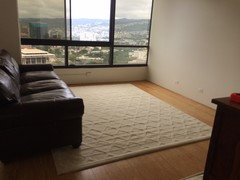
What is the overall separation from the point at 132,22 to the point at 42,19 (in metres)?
2.22

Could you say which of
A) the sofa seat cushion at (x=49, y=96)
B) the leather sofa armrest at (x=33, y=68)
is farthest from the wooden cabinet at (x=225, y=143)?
the leather sofa armrest at (x=33, y=68)

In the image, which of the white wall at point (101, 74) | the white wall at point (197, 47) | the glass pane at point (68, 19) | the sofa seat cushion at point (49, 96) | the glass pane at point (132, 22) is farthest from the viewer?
the glass pane at point (132, 22)

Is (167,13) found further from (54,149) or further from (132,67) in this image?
(54,149)

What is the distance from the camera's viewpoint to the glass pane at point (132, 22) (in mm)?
5176

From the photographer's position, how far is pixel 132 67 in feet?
18.2

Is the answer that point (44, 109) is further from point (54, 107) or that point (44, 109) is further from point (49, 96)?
point (49, 96)

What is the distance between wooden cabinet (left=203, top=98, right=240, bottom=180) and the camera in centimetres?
137

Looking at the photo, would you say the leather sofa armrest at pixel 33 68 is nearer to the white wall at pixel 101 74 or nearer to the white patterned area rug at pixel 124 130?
the white patterned area rug at pixel 124 130

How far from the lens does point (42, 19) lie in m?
4.48

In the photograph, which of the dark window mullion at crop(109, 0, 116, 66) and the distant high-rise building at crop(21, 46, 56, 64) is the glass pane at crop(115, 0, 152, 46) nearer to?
the dark window mullion at crop(109, 0, 116, 66)

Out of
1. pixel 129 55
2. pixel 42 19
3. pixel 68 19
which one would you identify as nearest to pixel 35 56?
pixel 42 19

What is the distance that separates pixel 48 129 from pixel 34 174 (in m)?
0.42

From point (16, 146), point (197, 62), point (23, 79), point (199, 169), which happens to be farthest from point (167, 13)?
point (16, 146)

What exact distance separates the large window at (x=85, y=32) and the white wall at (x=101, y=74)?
153mm
